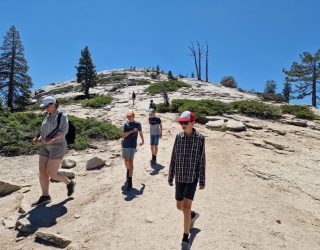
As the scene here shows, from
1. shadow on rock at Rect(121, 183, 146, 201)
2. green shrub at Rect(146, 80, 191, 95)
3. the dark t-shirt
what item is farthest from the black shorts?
green shrub at Rect(146, 80, 191, 95)

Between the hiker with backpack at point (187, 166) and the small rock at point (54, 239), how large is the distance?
2066 mm

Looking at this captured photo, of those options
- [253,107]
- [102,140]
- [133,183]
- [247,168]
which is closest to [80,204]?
[133,183]

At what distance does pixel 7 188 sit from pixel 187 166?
570cm

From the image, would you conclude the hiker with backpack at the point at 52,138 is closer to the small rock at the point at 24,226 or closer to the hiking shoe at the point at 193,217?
the small rock at the point at 24,226

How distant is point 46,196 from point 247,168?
254 inches

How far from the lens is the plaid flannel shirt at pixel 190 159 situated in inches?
222

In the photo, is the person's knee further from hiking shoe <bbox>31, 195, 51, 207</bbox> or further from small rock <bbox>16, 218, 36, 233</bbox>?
hiking shoe <bbox>31, 195, 51, 207</bbox>

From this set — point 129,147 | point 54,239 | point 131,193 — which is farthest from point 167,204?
point 54,239

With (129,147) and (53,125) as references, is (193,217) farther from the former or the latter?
(53,125)

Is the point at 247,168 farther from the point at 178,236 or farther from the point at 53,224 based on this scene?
the point at 53,224

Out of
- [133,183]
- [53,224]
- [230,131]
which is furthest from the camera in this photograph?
[230,131]

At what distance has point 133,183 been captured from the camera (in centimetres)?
937

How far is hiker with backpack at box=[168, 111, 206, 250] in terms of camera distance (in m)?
5.62

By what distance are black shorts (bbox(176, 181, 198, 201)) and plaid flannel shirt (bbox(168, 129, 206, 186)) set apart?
82 millimetres
